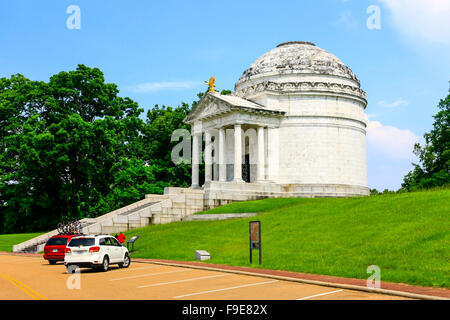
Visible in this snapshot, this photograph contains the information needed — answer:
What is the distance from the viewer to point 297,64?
196ft

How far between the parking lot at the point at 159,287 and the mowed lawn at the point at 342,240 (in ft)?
9.45

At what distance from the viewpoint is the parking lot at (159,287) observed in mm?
14756

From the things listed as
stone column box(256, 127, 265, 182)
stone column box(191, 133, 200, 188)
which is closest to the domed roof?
stone column box(256, 127, 265, 182)

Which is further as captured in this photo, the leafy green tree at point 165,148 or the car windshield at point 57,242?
the leafy green tree at point 165,148

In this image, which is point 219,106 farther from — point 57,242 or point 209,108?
point 57,242

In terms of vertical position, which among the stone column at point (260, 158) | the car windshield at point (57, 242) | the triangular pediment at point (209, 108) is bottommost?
the car windshield at point (57, 242)

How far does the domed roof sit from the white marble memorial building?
0.11 m

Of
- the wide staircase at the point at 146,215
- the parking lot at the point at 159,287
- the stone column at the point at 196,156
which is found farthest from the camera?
the stone column at the point at 196,156

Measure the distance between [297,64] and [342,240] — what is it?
3788cm

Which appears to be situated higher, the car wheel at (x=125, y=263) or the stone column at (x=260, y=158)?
the stone column at (x=260, y=158)

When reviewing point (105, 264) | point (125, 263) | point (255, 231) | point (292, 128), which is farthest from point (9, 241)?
point (255, 231)

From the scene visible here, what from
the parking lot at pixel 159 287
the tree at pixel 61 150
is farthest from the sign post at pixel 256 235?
the tree at pixel 61 150

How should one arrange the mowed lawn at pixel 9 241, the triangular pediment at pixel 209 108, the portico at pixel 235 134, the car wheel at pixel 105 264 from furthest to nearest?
the triangular pediment at pixel 209 108 < the portico at pixel 235 134 < the mowed lawn at pixel 9 241 < the car wheel at pixel 105 264

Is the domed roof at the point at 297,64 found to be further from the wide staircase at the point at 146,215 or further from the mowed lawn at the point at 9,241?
the mowed lawn at the point at 9,241
